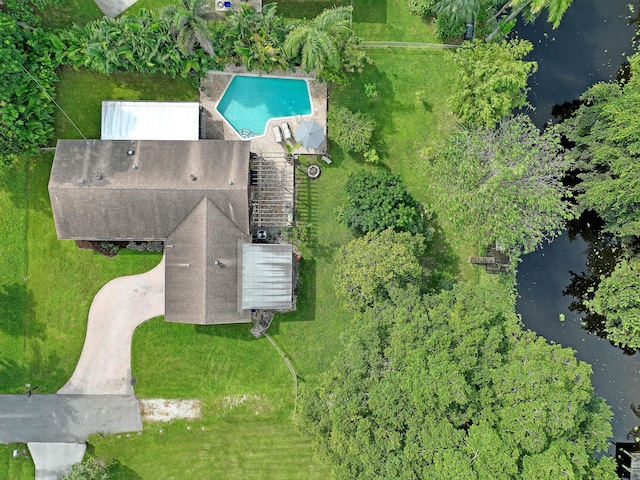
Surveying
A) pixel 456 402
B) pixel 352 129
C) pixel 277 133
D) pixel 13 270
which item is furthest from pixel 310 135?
pixel 13 270

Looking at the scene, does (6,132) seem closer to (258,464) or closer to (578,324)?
(258,464)

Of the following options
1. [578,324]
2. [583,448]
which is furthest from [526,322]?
[583,448]

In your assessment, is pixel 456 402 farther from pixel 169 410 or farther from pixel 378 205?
pixel 169 410

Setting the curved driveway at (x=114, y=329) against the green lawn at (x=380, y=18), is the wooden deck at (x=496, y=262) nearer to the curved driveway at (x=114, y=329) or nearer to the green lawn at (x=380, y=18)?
the green lawn at (x=380, y=18)

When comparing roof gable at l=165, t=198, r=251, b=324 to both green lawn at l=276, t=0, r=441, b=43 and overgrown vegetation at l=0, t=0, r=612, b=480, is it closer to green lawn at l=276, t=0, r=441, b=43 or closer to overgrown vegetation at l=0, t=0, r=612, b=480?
overgrown vegetation at l=0, t=0, r=612, b=480

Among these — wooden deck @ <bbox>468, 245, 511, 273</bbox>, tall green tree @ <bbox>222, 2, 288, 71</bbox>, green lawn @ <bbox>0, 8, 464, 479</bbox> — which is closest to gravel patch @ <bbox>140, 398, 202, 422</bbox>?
green lawn @ <bbox>0, 8, 464, 479</bbox>

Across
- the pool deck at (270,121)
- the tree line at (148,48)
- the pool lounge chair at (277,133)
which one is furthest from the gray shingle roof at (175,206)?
the tree line at (148,48)
